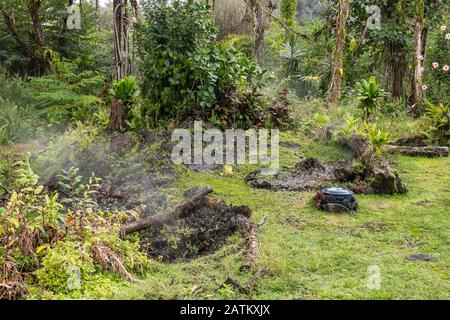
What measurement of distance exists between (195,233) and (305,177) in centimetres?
309

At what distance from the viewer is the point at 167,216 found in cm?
516

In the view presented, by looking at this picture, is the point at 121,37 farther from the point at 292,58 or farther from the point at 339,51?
the point at 292,58

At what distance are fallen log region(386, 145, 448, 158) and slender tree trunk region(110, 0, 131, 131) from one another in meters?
4.96

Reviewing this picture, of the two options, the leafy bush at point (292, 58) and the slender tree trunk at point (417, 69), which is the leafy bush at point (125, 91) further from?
the leafy bush at point (292, 58)

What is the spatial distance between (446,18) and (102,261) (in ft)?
39.4

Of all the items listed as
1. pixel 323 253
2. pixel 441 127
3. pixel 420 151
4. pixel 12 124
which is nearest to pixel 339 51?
pixel 420 151

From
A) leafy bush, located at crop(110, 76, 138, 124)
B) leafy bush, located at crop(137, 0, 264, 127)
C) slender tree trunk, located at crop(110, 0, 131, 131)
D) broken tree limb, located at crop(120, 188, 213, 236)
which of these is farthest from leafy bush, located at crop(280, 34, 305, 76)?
broken tree limb, located at crop(120, 188, 213, 236)

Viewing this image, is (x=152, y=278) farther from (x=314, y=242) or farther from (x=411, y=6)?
(x=411, y=6)

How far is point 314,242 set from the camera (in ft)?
16.4

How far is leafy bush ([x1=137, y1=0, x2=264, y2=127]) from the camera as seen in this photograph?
8.57m

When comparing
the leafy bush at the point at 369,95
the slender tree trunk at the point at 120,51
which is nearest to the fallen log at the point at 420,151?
the leafy bush at the point at 369,95

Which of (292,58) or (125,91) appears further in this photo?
(292,58)

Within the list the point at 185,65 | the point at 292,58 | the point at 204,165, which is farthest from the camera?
the point at 292,58

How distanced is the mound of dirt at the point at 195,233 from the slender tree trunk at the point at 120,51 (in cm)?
352
